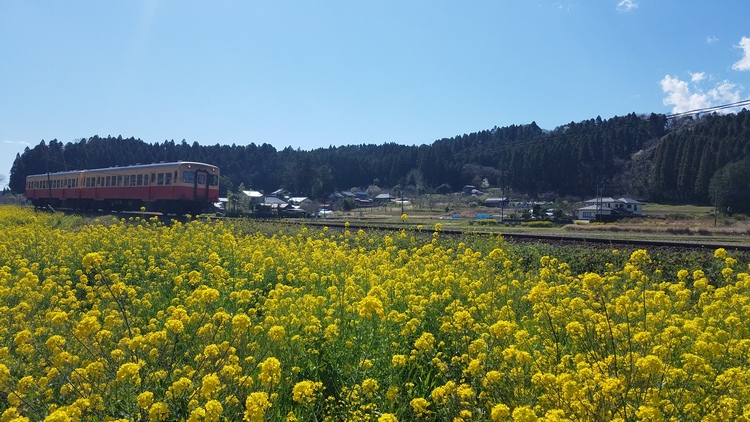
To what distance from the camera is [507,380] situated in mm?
3195

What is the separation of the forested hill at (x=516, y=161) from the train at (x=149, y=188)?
1180 inches

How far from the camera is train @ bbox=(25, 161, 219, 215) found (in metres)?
23.8

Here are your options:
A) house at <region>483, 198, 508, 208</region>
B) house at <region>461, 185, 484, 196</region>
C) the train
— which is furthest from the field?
house at <region>461, 185, 484, 196</region>

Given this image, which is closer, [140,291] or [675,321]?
[675,321]

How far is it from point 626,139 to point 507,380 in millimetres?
88866

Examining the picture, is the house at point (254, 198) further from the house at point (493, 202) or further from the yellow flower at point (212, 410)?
the yellow flower at point (212, 410)

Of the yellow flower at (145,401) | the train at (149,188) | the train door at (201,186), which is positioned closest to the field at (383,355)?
the yellow flower at (145,401)

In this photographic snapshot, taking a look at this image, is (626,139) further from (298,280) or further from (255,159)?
(298,280)

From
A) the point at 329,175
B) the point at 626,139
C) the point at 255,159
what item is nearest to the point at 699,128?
the point at 626,139

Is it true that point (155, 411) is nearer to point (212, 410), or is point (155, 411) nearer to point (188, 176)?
point (212, 410)

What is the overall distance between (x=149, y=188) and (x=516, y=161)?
2486 inches

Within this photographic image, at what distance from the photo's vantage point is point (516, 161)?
79438 mm

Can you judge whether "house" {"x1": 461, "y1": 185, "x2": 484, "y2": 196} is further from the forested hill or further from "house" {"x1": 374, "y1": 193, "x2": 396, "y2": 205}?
"house" {"x1": 374, "y1": 193, "x2": 396, "y2": 205}

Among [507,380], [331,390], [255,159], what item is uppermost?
[255,159]
